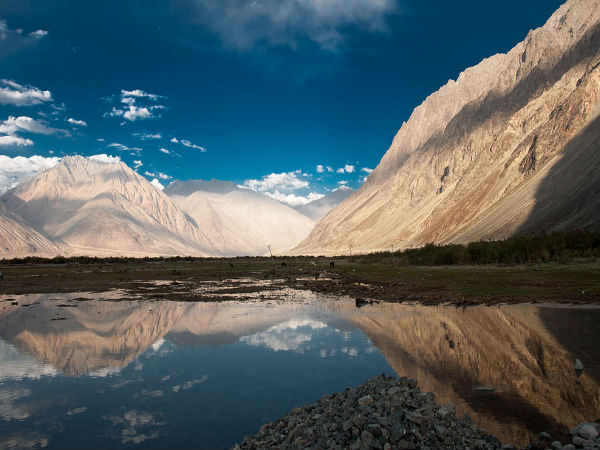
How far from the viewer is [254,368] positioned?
10.6 m

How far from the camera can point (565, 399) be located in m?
8.16

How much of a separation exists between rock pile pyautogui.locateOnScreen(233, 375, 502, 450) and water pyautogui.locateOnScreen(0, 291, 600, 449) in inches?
30.0

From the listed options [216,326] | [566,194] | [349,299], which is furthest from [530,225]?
[216,326]

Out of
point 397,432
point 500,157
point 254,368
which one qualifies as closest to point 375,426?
point 397,432

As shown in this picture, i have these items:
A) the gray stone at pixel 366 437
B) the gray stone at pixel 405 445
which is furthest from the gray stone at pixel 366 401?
the gray stone at pixel 405 445

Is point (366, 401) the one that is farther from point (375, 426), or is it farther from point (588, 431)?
point (588, 431)

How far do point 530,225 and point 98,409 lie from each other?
231 feet

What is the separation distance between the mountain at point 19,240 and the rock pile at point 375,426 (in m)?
174

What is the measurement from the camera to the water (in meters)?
7.35

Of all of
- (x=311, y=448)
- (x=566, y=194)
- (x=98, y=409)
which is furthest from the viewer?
(x=566, y=194)

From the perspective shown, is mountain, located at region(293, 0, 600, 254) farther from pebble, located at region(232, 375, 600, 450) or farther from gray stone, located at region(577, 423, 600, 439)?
pebble, located at region(232, 375, 600, 450)

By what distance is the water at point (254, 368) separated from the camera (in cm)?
735

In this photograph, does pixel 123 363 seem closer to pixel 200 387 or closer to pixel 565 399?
pixel 200 387

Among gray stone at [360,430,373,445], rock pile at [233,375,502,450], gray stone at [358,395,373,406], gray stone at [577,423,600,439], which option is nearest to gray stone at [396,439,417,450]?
rock pile at [233,375,502,450]
